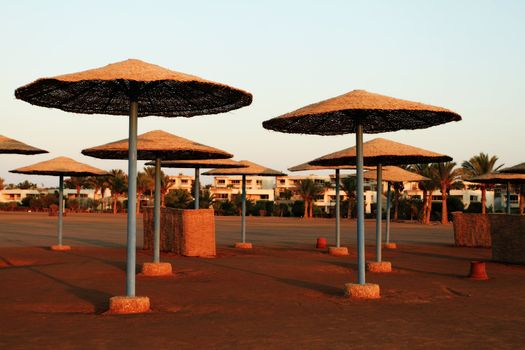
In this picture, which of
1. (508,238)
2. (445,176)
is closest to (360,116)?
(508,238)

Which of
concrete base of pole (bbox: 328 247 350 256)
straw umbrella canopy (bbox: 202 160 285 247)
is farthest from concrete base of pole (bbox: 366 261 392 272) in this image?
straw umbrella canopy (bbox: 202 160 285 247)

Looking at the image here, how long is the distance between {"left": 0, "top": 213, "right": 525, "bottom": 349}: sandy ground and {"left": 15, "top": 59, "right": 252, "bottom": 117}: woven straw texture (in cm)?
298

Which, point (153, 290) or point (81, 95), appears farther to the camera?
point (153, 290)

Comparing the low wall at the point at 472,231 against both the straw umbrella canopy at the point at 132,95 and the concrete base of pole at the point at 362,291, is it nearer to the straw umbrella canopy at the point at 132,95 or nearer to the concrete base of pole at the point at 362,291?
the concrete base of pole at the point at 362,291

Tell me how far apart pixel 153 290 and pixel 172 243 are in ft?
23.7

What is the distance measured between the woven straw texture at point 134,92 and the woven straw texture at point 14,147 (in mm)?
4872

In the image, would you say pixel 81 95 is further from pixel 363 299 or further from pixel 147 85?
pixel 363 299

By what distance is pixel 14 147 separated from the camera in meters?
14.2

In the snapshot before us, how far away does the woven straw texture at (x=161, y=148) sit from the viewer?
13.1 m

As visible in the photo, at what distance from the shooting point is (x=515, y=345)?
21.3ft

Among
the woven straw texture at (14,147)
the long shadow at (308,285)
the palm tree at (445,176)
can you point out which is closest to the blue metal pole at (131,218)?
the long shadow at (308,285)

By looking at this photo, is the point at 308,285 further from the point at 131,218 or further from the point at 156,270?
the point at 131,218

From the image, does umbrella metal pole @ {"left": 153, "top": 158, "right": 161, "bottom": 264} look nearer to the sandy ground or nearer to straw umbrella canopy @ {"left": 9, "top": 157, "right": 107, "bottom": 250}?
the sandy ground

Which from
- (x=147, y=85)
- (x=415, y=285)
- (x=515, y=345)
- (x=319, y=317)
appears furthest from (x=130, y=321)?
(x=415, y=285)
